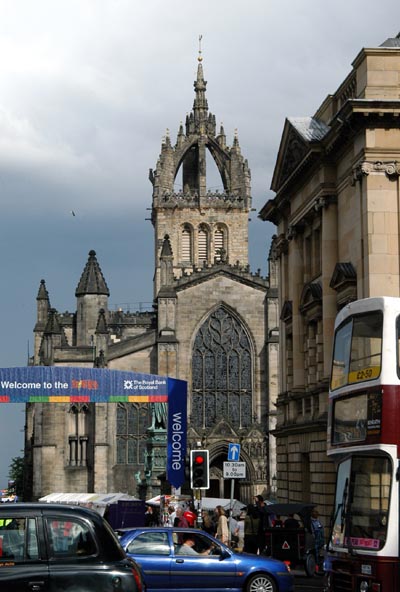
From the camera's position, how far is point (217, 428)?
60.7 meters

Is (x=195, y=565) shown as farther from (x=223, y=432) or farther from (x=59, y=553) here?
(x=223, y=432)

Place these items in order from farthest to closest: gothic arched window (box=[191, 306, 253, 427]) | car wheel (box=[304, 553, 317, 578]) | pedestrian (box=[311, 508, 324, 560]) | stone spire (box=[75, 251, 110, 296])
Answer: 1. stone spire (box=[75, 251, 110, 296])
2. gothic arched window (box=[191, 306, 253, 427])
3. pedestrian (box=[311, 508, 324, 560])
4. car wheel (box=[304, 553, 317, 578])

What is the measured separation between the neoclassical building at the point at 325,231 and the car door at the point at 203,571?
1064 cm

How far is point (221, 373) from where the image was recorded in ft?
Result: 205

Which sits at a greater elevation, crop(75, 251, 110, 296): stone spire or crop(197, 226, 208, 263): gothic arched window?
crop(197, 226, 208, 263): gothic arched window

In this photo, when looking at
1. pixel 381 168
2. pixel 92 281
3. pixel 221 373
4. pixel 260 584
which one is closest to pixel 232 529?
pixel 260 584

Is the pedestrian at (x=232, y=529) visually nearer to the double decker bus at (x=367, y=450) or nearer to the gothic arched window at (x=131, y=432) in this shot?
the double decker bus at (x=367, y=450)

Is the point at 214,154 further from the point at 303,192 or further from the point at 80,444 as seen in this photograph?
the point at 303,192

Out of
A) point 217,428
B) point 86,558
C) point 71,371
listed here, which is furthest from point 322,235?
point 217,428

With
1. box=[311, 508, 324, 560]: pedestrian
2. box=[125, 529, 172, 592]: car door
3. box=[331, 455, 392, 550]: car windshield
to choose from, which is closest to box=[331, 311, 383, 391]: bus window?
box=[331, 455, 392, 550]: car windshield

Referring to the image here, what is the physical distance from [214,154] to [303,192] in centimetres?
4768

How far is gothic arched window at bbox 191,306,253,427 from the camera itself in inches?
2450

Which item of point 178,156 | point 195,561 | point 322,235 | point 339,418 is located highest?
point 178,156

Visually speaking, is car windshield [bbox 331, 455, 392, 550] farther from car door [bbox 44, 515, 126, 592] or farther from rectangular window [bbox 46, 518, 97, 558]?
rectangular window [bbox 46, 518, 97, 558]
